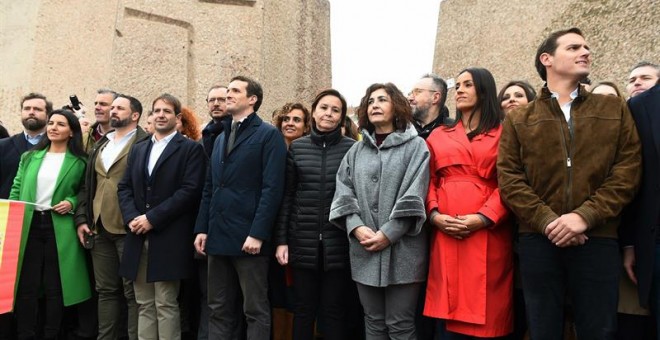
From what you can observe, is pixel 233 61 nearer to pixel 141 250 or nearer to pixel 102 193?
pixel 102 193

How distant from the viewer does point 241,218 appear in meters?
3.13

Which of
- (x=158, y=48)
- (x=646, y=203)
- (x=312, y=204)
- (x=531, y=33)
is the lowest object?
(x=312, y=204)

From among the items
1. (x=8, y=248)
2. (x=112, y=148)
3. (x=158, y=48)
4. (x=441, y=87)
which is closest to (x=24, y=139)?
(x=112, y=148)

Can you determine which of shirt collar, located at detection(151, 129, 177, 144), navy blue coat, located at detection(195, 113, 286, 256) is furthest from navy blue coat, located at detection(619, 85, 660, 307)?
shirt collar, located at detection(151, 129, 177, 144)

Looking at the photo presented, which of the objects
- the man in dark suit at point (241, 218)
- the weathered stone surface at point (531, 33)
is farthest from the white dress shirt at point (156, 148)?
the weathered stone surface at point (531, 33)

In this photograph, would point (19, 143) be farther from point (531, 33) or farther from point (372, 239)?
point (531, 33)

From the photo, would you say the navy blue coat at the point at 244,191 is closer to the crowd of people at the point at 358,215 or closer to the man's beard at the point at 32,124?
the crowd of people at the point at 358,215

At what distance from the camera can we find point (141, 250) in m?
3.38

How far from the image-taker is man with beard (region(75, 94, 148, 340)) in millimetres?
3592

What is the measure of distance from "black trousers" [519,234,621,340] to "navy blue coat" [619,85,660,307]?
0.32 ft

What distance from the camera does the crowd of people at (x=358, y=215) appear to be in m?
2.29

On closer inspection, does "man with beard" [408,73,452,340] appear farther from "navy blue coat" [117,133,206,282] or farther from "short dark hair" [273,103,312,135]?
"navy blue coat" [117,133,206,282]

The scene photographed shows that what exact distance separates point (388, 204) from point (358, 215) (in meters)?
0.17

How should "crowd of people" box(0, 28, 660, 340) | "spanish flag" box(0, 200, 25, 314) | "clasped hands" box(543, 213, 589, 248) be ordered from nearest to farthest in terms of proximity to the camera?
"clasped hands" box(543, 213, 589, 248) → "crowd of people" box(0, 28, 660, 340) → "spanish flag" box(0, 200, 25, 314)
